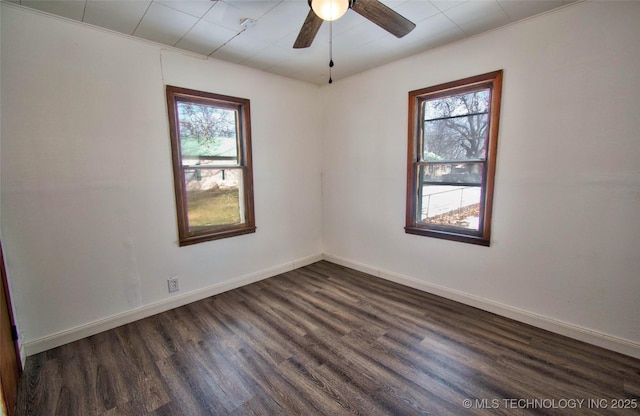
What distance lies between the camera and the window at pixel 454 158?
2654mm

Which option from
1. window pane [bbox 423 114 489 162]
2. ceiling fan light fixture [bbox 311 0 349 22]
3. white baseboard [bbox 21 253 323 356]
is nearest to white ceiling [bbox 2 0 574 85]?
ceiling fan light fixture [bbox 311 0 349 22]

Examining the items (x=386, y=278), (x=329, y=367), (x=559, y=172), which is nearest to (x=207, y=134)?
(x=329, y=367)

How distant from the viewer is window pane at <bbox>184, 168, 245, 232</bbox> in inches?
119

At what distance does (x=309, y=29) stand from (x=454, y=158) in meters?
1.93

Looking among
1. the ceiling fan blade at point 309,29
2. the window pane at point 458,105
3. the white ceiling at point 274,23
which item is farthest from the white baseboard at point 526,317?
the ceiling fan blade at point 309,29

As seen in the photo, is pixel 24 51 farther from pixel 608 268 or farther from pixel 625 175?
pixel 608 268

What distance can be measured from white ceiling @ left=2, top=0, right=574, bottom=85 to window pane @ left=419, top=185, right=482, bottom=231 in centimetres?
146

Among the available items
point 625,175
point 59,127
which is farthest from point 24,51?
point 625,175

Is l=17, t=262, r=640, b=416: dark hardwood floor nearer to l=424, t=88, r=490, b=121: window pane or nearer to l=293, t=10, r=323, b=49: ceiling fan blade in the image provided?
l=424, t=88, r=490, b=121: window pane

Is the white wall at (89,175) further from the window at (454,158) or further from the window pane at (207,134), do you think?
the window at (454,158)

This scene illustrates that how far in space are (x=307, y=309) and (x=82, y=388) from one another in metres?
1.78

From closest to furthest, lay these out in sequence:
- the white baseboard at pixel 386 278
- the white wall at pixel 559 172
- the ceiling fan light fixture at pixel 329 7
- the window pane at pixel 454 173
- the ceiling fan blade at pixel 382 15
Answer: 1. the ceiling fan light fixture at pixel 329 7
2. the ceiling fan blade at pixel 382 15
3. the white wall at pixel 559 172
4. the white baseboard at pixel 386 278
5. the window pane at pixel 454 173

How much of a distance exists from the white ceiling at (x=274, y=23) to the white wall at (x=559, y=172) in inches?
8.9

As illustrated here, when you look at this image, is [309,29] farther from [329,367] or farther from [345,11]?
[329,367]
